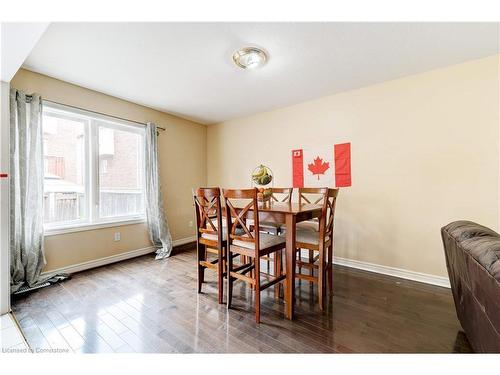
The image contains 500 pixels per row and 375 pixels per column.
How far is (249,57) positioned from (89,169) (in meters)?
2.50

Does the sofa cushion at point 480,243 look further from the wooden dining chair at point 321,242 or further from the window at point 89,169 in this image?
the window at point 89,169

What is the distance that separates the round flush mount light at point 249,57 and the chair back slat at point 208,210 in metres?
1.28

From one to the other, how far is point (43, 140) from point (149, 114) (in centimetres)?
143

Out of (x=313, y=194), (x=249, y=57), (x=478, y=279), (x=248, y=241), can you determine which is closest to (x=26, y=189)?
(x=248, y=241)

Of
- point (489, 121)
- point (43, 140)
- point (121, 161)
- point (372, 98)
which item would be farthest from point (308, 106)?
point (43, 140)

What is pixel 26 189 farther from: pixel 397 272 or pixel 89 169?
pixel 397 272

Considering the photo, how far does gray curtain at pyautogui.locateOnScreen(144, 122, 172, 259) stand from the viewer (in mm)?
3512

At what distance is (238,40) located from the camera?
1921 millimetres

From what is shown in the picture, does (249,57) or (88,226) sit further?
(88,226)

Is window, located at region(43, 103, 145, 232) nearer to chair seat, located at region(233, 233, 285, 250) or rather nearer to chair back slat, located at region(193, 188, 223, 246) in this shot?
chair back slat, located at region(193, 188, 223, 246)

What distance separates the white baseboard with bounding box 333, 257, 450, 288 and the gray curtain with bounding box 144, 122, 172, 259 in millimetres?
2605

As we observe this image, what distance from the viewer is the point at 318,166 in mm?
3232

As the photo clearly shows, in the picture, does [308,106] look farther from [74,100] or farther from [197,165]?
[74,100]

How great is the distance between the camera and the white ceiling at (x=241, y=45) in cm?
179
